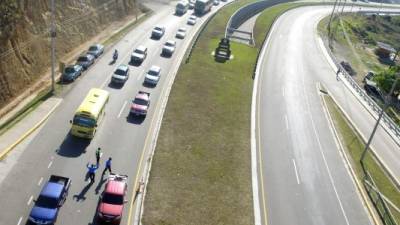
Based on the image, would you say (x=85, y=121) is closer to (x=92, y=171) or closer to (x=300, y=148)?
(x=92, y=171)

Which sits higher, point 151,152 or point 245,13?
point 151,152

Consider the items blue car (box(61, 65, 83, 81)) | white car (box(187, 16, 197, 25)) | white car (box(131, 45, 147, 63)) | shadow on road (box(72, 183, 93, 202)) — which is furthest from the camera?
white car (box(187, 16, 197, 25))

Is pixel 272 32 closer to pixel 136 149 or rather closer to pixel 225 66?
pixel 225 66

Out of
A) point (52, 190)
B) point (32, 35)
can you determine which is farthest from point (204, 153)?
point (32, 35)

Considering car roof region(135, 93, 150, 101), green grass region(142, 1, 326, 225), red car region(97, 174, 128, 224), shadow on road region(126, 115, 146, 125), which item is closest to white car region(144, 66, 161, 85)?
green grass region(142, 1, 326, 225)

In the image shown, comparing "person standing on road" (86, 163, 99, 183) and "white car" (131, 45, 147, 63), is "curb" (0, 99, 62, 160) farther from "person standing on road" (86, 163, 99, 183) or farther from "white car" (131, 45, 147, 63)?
"white car" (131, 45, 147, 63)

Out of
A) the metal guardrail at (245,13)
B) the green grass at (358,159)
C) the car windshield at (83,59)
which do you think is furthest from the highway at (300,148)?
the car windshield at (83,59)
